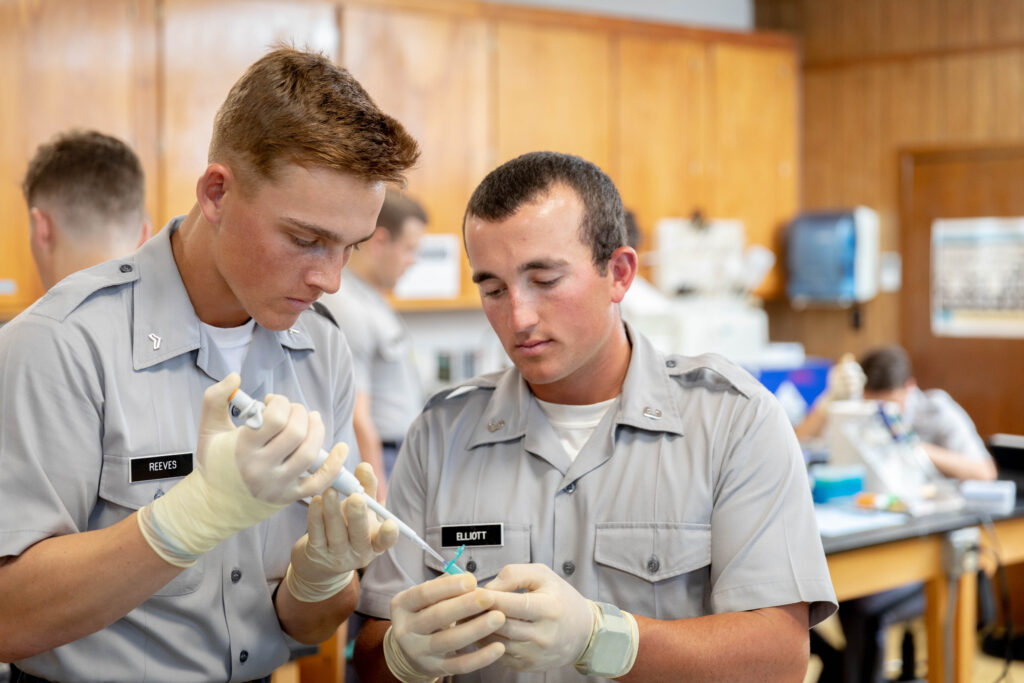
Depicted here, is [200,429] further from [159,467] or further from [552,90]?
[552,90]

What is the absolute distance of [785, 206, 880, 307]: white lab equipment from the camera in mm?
5793

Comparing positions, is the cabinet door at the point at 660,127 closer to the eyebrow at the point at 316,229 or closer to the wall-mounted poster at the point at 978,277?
the wall-mounted poster at the point at 978,277

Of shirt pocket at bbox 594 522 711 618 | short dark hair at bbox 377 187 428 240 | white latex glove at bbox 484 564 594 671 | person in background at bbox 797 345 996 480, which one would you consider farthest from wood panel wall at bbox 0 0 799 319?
white latex glove at bbox 484 564 594 671

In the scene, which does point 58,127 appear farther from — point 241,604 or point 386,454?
point 241,604

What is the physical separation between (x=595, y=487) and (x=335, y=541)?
412mm

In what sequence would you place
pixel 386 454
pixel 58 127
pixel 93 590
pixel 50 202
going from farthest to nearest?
pixel 58 127 → pixel 386 454 → pixel 50 202 → pixel 93 590

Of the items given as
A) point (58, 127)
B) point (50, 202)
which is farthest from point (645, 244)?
point (50, 202)

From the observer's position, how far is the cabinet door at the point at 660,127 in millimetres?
5520

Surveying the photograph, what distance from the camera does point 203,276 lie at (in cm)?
152

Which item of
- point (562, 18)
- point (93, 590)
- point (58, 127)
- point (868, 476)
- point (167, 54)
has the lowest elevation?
point (868, 476)

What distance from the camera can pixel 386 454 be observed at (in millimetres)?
3650

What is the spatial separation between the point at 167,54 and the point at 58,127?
1.73 ft

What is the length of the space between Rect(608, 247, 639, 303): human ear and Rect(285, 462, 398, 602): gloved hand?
1.60 feet

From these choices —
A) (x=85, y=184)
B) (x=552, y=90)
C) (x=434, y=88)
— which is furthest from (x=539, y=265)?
(x=552, y=90)
